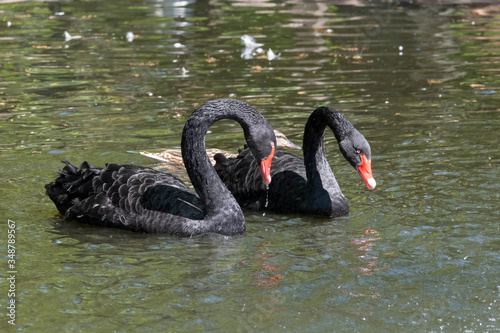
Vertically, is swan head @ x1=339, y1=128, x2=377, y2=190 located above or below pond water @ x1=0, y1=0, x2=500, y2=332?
above

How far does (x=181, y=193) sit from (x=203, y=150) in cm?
41

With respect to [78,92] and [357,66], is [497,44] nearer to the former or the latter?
[357,66]

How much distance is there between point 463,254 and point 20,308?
3.04 m

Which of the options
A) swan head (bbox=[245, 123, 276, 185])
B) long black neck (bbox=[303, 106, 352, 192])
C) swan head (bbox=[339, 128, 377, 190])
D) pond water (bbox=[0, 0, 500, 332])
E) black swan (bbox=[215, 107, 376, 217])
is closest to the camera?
pond water (bbox=[0, 0, 500, 332])

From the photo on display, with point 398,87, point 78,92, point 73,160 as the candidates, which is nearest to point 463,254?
point 73,160

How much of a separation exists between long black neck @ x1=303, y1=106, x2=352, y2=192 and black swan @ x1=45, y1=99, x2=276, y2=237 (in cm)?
77

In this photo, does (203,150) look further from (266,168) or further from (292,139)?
(292,139)

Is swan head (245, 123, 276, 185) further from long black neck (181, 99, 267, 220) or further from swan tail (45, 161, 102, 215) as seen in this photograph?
A: swan tail (45, 161, 102, 215)

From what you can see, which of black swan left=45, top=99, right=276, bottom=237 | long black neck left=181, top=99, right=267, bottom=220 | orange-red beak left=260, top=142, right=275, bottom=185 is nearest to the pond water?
black swan left=45, top=99, right=276, bottom=237

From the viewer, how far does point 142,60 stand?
46.8ft

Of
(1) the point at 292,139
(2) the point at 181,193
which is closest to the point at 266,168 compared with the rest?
(2) the point at 181,193

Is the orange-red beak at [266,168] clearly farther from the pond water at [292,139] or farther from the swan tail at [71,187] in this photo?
the swan tail at [71,187]

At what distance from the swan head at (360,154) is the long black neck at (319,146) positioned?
0.42 feet

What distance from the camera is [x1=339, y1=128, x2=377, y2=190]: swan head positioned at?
6.58 meters
